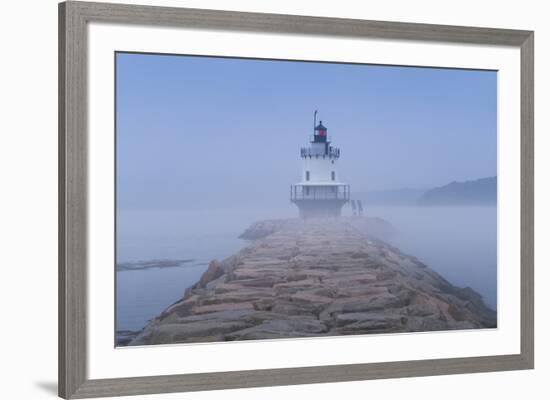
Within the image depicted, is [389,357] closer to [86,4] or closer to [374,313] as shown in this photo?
[374,313]

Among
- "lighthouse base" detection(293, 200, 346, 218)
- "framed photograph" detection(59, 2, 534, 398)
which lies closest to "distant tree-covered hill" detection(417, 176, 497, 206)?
"framed photograph" detection(59, 2, 534, 398)

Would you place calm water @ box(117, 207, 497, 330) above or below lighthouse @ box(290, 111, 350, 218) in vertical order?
below

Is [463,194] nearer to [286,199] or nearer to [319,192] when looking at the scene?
[319,192]

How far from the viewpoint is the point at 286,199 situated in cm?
554

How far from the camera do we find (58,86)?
201 inches

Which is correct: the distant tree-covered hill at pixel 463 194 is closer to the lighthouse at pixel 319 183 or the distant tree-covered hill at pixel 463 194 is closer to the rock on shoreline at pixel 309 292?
the rock on shoreline at pixel 309 292

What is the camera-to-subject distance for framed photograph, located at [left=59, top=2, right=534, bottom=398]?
16.9 ft

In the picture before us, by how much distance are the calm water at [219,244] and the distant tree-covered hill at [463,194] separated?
0.04 m

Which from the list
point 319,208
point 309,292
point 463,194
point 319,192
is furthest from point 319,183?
point 463,194

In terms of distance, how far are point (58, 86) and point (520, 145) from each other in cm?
256

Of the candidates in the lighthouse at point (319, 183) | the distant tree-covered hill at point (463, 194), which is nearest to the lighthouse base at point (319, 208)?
the lighthouse at point (319, 183)

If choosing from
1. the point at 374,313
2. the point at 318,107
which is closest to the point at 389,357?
the point at 374,313

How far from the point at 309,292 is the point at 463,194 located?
104cm

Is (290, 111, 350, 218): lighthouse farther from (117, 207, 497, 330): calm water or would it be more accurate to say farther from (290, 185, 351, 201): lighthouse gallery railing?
(117, 207, 497, 330): calm water
